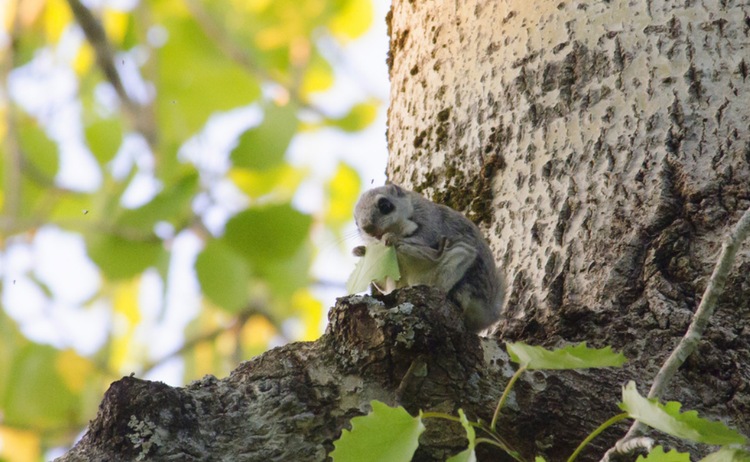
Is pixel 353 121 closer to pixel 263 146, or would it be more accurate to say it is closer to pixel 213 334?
pixel 263 146

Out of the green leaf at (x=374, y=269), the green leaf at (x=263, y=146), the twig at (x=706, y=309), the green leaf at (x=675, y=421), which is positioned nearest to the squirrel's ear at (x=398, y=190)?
the green leaf at (x=374, y=269)

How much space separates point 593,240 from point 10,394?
189 cm

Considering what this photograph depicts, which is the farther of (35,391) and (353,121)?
(353,121)

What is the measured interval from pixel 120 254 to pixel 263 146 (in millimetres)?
518

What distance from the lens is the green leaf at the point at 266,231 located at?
7.00 ft

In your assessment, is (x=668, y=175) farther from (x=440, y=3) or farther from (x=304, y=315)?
(x=304, y=315)

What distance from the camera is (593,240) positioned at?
2197 millimetres

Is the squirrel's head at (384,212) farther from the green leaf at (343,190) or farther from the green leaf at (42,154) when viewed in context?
the green leaf at (42,154)

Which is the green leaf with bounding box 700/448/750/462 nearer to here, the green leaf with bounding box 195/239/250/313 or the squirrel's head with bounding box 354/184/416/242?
the green leaf with bounding box 195/239/250/313

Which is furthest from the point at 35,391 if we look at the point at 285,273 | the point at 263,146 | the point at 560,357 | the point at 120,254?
the point at 560,357

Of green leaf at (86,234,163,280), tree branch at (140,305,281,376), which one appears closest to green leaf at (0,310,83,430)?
green leaf at (86,234,163,280)

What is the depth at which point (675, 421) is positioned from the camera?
1154 mm

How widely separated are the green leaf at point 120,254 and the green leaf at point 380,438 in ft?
3.52

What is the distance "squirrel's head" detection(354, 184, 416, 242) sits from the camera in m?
3.06
